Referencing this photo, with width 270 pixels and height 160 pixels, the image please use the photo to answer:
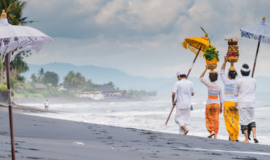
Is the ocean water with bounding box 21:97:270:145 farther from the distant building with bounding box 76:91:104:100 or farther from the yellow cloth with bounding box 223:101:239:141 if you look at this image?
the distant building with bounding box 76:91:104:100

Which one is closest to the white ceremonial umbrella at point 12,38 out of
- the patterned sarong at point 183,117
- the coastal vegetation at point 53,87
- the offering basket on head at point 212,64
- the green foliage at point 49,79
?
the patterned sarong at point 183,117

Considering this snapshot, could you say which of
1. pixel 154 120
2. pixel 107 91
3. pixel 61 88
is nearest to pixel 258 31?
pixel 154 120

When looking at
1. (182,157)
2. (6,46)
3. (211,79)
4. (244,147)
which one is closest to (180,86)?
(211,79)

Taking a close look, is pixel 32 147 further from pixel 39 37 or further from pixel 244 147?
pixel 244 147

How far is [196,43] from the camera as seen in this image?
27.1 feet

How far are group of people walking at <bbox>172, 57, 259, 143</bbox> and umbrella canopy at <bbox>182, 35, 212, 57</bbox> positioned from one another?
1040 millimetres

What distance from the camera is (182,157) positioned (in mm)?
3938

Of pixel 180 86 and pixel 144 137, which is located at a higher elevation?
pixel 180 86

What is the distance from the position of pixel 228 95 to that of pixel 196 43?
222cm

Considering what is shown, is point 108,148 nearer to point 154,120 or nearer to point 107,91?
point 154,120

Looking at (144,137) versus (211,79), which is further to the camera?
(211,79)

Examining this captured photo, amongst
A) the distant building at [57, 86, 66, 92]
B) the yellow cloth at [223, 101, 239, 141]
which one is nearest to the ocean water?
the yellow cloth at [223, 101, 239, 141]

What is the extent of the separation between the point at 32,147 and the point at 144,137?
2813 millimetres

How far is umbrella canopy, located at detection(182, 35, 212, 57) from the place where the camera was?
309 inches
